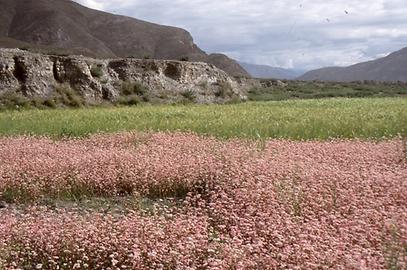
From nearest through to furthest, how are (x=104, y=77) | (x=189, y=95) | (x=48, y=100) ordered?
(x=48, y=100)
(x=104, y=77)
(x=189, y=95)

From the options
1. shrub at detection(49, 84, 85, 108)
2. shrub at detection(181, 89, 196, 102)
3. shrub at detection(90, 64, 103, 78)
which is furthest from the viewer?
shrub at detection(181, 89, 196, 102)

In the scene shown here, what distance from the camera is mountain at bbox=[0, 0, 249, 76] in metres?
116

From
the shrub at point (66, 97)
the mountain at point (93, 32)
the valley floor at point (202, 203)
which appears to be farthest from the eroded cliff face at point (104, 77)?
the mountain at point (93, 32)

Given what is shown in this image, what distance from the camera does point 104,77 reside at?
3444cm

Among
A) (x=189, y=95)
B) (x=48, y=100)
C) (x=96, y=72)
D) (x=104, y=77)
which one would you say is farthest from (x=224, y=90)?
(x=48, y=100)

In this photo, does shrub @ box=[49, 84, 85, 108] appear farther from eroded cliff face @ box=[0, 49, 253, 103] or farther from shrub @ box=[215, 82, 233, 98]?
shrub @ box=[215, 82, 233, 98]

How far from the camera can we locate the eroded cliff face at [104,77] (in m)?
30.3

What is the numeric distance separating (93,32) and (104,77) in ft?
347

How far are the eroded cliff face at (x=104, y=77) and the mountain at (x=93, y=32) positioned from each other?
6655 centimetres

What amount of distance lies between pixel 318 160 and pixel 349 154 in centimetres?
91

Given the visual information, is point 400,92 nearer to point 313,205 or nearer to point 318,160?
A: point 318,160

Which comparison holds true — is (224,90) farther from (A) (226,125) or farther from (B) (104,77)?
(A) (226,125)

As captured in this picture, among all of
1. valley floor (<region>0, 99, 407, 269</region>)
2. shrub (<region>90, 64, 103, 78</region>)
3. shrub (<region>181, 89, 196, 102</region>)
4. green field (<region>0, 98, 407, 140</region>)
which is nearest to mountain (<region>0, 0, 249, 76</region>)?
shrub (<region>181, 89, 196, 102</region>)

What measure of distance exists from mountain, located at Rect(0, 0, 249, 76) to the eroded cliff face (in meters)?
66.5
